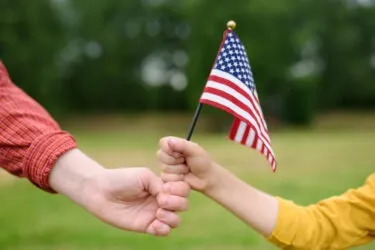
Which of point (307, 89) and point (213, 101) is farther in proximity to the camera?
point (307, 89)

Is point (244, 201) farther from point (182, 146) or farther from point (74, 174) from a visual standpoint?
point (74, 174)

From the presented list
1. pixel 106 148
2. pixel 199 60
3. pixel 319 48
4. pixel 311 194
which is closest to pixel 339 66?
pixel 319 48

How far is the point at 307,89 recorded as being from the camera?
3331cm

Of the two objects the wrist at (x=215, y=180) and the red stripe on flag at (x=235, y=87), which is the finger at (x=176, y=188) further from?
the red stripe on flag at (x=235, y=87)

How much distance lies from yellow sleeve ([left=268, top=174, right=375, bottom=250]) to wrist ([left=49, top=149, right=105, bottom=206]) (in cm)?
57

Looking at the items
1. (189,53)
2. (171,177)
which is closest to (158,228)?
(171,177)

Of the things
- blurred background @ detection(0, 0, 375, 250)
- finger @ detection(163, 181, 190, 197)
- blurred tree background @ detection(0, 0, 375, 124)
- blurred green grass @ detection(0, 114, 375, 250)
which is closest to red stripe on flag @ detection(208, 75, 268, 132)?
finger @ detection(163, 181, 190, 197)

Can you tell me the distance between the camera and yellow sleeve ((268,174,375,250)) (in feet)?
6.31

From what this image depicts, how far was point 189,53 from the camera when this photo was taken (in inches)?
1225

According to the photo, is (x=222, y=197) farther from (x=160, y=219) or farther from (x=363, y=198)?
(x=363, y=198)

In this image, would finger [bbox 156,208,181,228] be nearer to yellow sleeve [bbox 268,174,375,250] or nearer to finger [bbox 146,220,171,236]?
finger [bbox 146,220,171,236]

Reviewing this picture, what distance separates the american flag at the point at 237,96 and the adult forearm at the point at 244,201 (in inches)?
4.3

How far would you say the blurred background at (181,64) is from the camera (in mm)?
27531

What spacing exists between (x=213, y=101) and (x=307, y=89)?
32.1m
